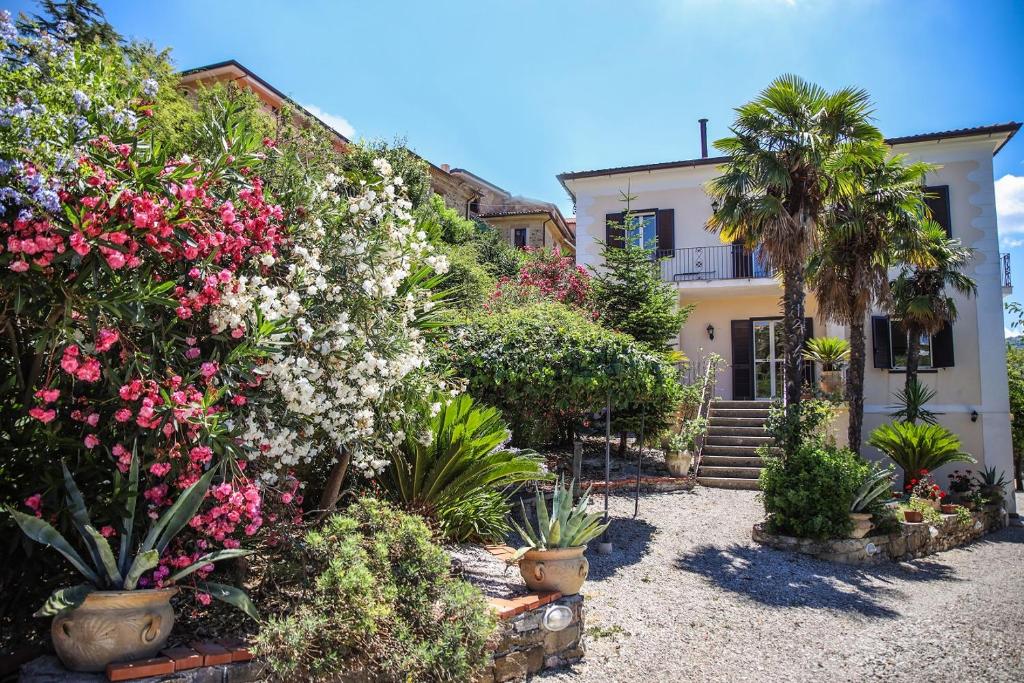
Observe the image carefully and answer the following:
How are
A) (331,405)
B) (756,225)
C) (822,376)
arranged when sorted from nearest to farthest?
(331,405) → (756,225) → (822,376)

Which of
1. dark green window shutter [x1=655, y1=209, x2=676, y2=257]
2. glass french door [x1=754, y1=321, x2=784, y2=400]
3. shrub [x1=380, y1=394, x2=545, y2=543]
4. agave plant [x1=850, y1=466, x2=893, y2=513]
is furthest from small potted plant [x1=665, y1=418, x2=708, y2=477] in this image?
shrub [x1=380, y1=394, x2=545, y2=543]

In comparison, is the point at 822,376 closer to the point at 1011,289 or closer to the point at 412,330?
the point at 1011,289

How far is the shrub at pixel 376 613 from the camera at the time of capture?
10.8 feet

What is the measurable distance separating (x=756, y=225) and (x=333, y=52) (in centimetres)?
733

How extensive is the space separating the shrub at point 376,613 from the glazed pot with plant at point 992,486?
1432cm

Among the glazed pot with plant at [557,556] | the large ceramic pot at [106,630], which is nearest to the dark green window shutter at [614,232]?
the glazed pot with plant at [557,556]

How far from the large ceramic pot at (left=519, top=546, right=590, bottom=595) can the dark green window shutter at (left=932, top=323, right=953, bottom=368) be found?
15165 millimetres

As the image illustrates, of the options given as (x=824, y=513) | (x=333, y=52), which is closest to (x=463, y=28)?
(x=333, y=52)

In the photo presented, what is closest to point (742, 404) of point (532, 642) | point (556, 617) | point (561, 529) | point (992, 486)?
point (992, 486)

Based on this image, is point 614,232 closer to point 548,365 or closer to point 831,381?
point 831,381

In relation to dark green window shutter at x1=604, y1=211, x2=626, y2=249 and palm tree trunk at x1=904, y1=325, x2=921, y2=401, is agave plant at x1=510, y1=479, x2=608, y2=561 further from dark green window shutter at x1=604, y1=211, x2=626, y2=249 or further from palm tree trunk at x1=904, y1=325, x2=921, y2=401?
dark green window shutter at x1=604, y1=211, x2=626, y2=249

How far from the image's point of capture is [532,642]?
460 centimetres

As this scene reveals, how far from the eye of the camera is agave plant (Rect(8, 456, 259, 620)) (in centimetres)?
306

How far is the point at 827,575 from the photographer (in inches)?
330
